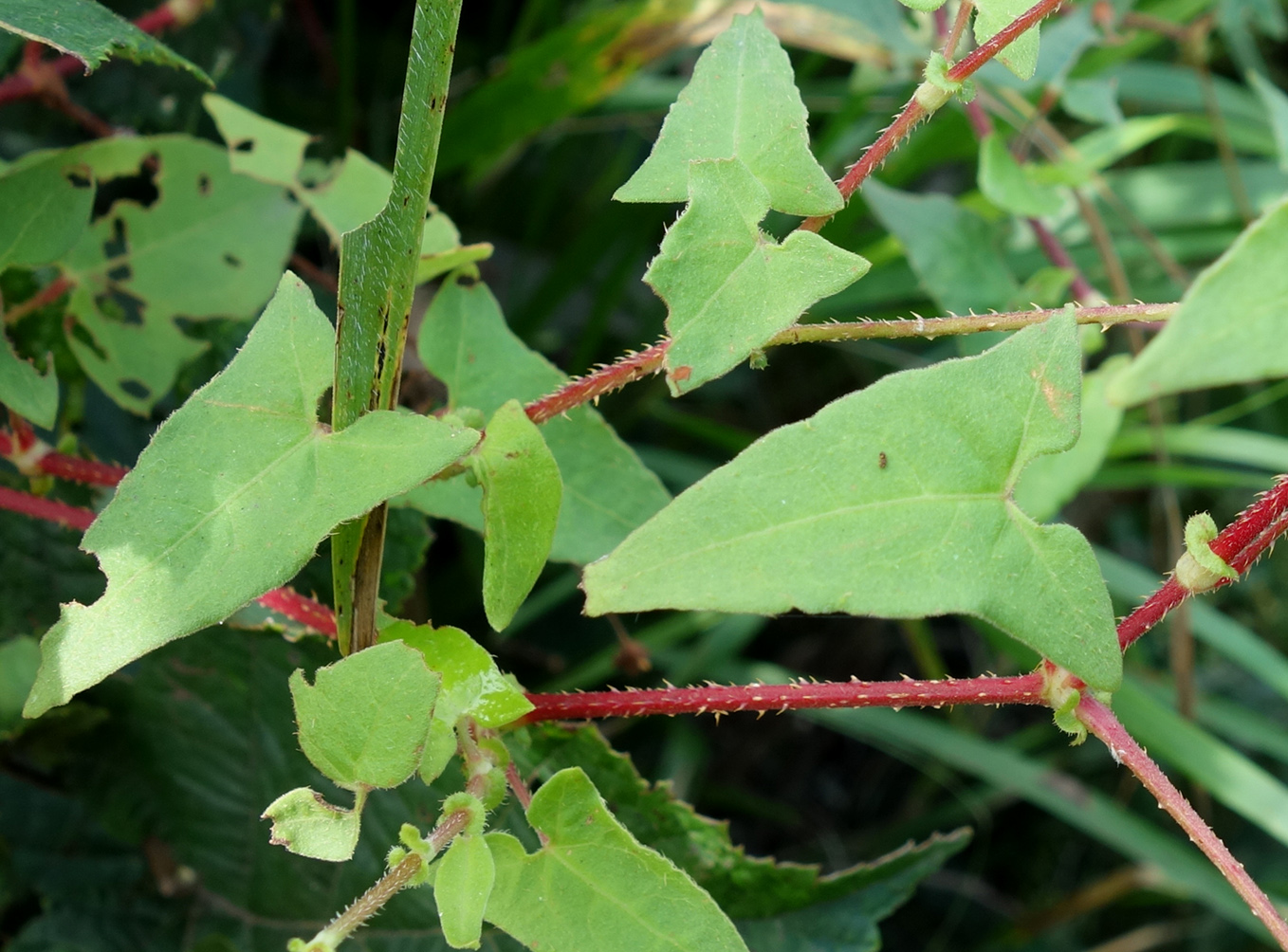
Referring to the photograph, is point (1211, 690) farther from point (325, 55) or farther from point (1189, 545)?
point (325, 55)

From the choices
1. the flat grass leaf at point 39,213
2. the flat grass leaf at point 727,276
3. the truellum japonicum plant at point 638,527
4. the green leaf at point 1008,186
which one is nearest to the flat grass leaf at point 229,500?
the truellum japonicum plant at point 638,527

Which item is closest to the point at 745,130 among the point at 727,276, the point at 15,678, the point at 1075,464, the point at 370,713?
the point at 727,276

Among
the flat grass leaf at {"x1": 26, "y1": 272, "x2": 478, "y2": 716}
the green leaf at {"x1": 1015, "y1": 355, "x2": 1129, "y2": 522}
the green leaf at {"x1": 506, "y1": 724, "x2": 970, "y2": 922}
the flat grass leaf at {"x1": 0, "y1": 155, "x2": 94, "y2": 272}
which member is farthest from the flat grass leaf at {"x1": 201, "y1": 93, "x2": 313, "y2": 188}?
the green leaf at {"x1": 1015, "y1": 355, "x2": 1129, "y2": 522}

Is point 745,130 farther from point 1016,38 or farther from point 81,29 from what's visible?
point 81,29

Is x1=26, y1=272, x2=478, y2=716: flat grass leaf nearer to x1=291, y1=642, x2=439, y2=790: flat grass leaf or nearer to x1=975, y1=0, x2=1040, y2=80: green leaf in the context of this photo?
x1=291, y1=642, x2=439, y2=790: flat grass leaf

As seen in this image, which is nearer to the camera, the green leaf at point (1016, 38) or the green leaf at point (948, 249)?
the green leaf at point (1016, 38)

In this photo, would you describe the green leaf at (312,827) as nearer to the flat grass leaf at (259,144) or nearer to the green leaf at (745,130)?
the green leaf at (745,130)
